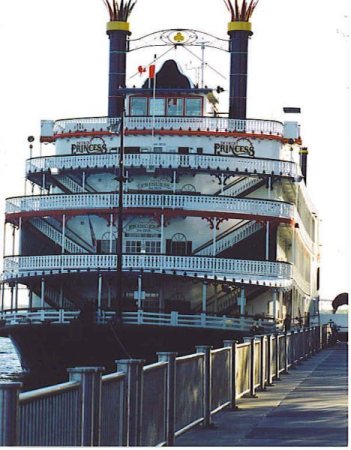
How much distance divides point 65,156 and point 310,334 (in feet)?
39.7

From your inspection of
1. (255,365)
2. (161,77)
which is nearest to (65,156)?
(161,77)

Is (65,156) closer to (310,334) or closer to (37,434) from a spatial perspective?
(310,334)

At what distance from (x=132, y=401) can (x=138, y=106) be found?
40.3 meters

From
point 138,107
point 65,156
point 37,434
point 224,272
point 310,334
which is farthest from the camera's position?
point 138,107

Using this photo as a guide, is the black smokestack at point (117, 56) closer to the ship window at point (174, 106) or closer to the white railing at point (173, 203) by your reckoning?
the ship window at point (174, 106)

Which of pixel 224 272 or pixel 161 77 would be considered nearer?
pixel 224 272

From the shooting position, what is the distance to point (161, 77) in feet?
177

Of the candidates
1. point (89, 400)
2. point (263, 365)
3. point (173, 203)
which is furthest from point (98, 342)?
point (89, 400)

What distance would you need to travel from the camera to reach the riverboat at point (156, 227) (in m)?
43.9

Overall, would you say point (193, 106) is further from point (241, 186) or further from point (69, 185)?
point (69, 185)

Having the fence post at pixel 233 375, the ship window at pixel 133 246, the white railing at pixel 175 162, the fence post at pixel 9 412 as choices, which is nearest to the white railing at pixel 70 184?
the white railing at pixel 175 162

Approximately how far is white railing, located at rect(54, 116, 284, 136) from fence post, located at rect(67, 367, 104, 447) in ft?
126

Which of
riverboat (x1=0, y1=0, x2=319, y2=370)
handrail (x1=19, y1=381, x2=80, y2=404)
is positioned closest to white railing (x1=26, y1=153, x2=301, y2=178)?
riverboat (x1=0, y1=0, x2=319, y2=370)

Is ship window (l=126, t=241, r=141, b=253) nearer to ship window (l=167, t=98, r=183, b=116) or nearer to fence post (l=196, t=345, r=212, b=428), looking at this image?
ship window (l=167, t=98, r=183, b=116)
